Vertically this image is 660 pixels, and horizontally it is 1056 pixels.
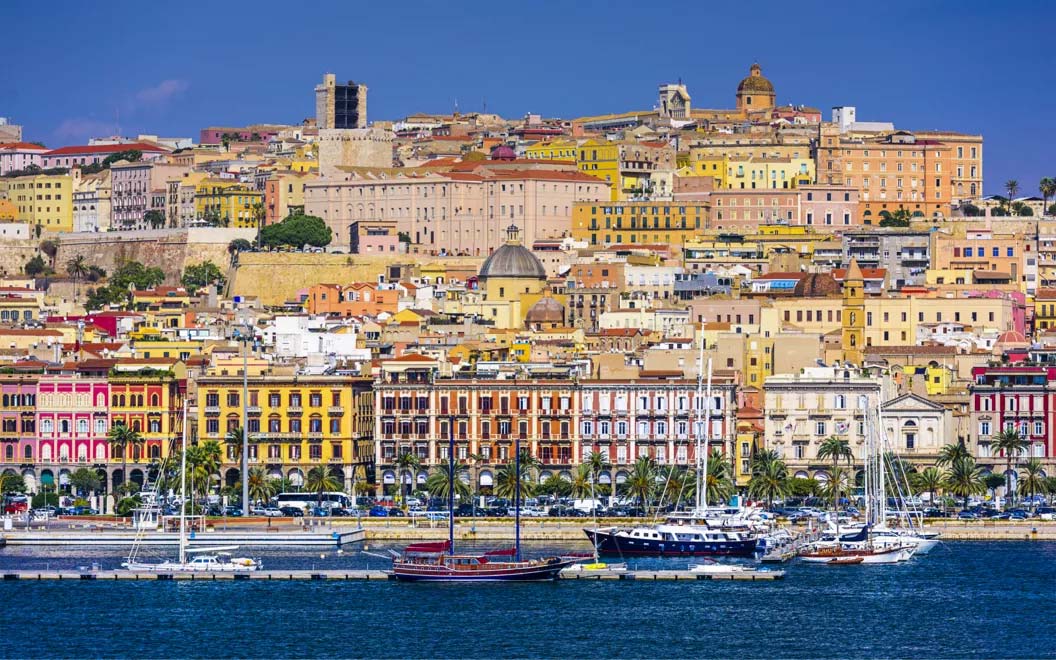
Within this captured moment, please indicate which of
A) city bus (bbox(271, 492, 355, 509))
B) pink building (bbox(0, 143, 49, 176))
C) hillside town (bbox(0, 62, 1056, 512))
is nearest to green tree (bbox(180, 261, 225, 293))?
hillside town (bbox(0, 62, 1056, 512))

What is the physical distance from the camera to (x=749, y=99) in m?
185

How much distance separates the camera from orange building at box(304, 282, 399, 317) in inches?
5007

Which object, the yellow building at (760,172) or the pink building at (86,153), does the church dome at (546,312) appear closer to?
the yellow building at (760,172)

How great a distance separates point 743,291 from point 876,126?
164ft

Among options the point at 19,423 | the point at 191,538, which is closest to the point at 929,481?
the point at 191,538

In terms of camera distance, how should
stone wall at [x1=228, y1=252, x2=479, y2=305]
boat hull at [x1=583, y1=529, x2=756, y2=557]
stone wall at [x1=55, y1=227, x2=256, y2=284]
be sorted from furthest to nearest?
1. stone wall at [x1=55, y1=227, x2=256, y2=284]
2. stone wall at [x1=228, y1=252, x2=479, y2=305]
3. boat hull at [x1=583, y1=529, x2=756, y2=557]

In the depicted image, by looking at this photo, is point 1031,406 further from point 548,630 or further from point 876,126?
point 876,126

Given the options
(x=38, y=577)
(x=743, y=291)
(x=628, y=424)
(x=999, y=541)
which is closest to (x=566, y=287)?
(x=743, y=291)

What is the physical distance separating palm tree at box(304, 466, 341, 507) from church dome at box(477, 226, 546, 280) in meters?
35.3

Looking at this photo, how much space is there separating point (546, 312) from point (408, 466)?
85.7ft

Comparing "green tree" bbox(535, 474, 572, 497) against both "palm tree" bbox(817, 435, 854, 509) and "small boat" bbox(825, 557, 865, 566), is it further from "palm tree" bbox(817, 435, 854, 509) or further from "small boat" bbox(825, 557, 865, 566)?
"small boat" bbox(825, 557, 865, 566)

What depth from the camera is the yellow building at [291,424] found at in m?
98.1

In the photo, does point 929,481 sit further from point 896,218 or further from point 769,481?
point 896,218

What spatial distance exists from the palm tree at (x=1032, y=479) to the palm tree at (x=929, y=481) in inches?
107
